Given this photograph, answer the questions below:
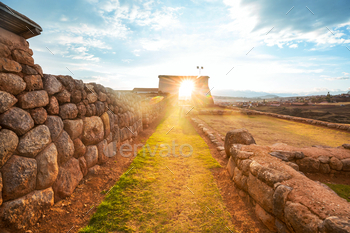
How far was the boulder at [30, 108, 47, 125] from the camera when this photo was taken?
2.78m

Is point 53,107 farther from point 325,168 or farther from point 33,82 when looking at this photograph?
point 325,168

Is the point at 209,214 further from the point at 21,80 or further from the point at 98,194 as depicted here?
the point at 21,80

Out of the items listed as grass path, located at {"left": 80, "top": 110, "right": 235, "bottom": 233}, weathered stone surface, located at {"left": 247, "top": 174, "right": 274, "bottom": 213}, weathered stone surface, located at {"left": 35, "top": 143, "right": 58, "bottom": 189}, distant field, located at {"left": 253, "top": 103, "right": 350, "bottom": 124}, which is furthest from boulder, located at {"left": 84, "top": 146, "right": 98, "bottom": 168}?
distant field, located at {"left": 253, "top": 103, "right": 350, "bottom": 124}

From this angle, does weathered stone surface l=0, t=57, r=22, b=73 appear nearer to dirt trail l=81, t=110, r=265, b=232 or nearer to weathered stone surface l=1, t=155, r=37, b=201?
weathered stone surface l=1, t=155, r=37, b=201

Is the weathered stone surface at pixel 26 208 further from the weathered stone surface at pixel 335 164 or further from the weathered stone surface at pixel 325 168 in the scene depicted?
the weathered stone surface at pixel 335 164

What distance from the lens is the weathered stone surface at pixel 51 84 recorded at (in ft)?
10.3

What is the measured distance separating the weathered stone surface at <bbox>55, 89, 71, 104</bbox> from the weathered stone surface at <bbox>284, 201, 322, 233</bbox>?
4.95 metres

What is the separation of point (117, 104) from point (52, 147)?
3.56m

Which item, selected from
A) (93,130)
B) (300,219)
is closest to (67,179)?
(93,130)

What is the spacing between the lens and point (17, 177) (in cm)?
237

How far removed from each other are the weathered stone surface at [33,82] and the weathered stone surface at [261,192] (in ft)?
16.2

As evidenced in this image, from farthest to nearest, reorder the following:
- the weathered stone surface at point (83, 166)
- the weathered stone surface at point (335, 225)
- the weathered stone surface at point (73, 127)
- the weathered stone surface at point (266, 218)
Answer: the weathered stone surface at point (83, 166)
the weathered stone surface at point (73, 127)
the weathered stone surface at point (266, 218)
the weathered stone surface at point (335, 225)

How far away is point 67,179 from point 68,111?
1543 millimetres

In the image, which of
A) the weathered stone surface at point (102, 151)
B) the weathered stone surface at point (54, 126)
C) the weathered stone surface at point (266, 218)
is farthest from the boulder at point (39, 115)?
the weathered stone surface at point (266, 218)
